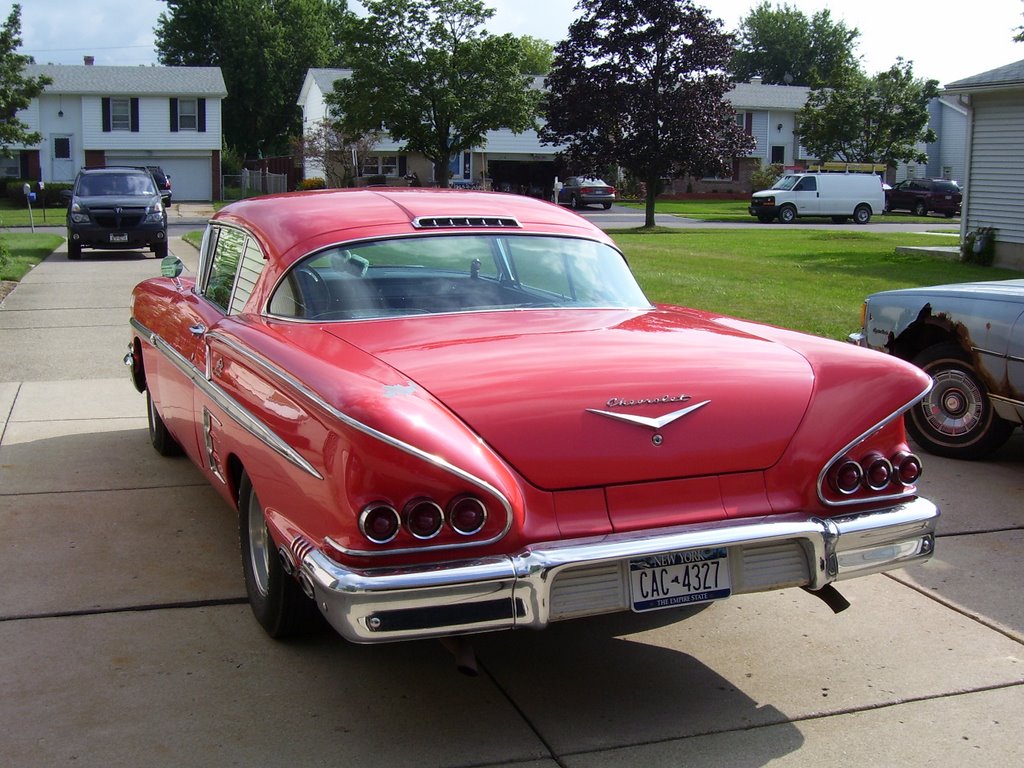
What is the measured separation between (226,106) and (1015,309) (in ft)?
218

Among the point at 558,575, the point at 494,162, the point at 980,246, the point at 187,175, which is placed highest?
the point at 494,162

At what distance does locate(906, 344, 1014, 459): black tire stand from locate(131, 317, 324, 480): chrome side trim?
4.24 meters

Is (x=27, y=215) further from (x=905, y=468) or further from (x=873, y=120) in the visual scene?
(x=905, y=468)

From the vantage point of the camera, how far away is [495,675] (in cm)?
395

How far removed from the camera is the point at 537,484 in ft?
10.7

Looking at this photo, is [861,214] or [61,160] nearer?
[861,214]

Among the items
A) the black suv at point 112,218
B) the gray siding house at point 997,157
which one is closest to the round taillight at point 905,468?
the gray siding house at point 997,157

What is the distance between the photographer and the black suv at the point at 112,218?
2097 centimetres

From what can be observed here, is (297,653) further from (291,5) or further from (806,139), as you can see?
(291,5)

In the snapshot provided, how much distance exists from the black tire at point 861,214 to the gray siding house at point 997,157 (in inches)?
785

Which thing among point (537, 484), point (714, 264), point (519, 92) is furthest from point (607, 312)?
point (519, 92)

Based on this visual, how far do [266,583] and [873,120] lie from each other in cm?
5268

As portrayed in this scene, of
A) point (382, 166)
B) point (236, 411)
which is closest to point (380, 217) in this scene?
point (236, 411)

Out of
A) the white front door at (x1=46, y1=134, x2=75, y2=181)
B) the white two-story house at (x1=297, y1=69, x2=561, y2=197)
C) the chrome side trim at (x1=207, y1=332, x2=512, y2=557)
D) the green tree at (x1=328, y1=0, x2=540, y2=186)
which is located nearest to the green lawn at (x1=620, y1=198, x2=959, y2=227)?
the white two-story house at (x1=297, y1=69, x2=561, y2=197)
